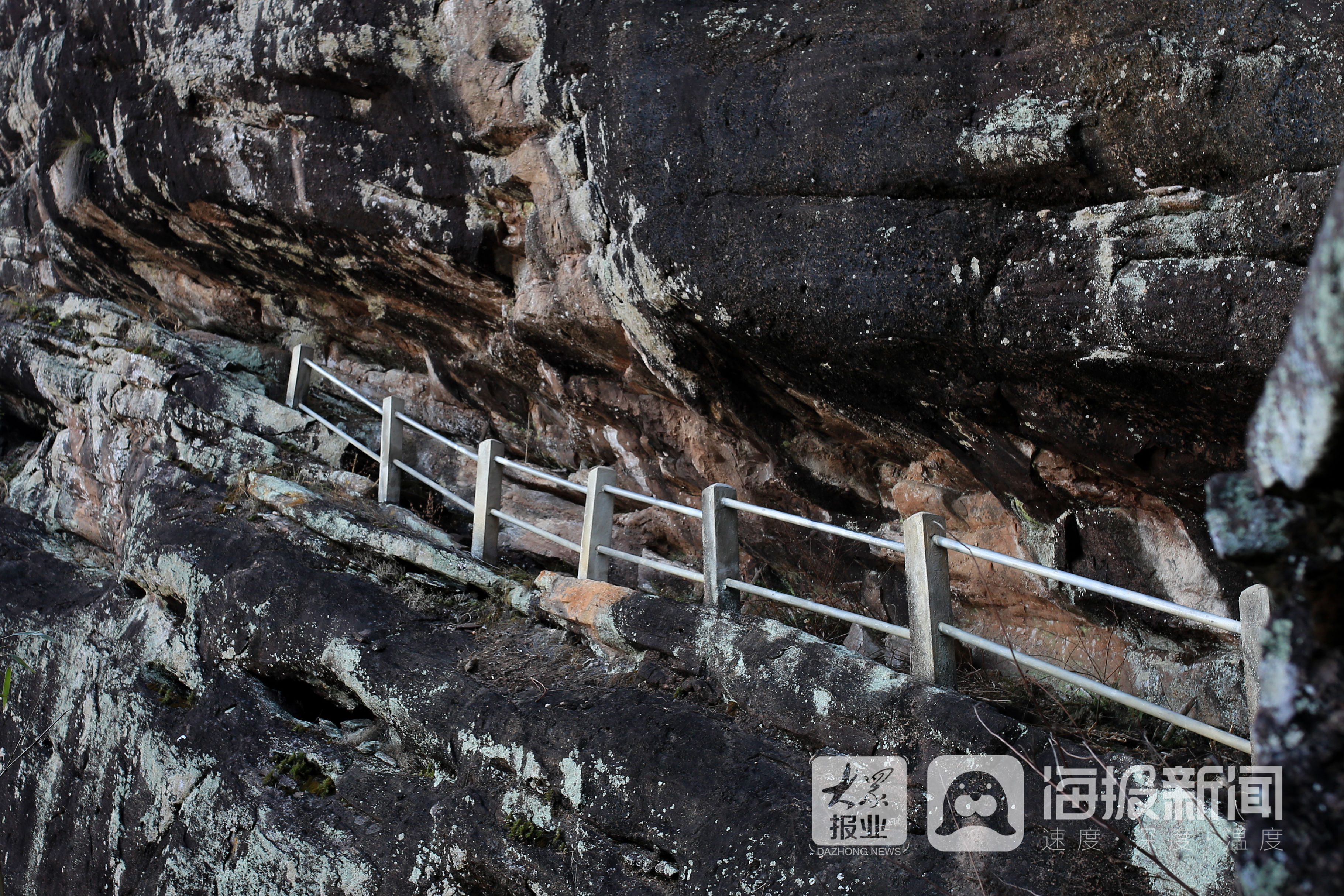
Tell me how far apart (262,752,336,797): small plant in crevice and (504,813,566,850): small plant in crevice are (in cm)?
138

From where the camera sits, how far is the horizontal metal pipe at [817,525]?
4383 millimetres

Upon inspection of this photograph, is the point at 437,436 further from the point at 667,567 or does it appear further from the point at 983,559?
the point at 983,559

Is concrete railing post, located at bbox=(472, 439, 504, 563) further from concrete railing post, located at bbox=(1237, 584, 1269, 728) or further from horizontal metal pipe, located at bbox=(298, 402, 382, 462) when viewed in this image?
concrete railing post, located at bbox=(1237, 584, 1269, 728)

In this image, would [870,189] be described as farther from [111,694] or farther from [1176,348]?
[111,694]

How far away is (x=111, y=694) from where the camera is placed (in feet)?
22.5

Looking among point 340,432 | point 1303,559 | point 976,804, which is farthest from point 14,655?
point 1303,559

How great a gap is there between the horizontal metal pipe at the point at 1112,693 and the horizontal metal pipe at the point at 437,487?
4.17m

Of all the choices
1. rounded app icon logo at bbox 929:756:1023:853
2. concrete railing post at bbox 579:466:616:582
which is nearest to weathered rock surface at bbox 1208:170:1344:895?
rounded app icon logo at bbox 929:756:1023:853

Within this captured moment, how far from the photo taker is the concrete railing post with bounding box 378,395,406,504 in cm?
813

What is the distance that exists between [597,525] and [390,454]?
9.01 ft

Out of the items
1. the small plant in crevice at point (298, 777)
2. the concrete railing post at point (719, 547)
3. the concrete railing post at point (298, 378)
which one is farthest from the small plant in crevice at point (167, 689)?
the concrete railing post at point (719, 547)

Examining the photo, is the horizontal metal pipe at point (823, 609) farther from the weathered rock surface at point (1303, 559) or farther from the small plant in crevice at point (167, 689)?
the small plant in crevice at point (167, 689)

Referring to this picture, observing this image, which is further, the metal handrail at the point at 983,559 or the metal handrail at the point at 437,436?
the metal handrail at the point at 437,436

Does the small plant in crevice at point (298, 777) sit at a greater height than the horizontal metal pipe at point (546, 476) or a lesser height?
lesser
